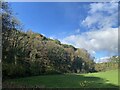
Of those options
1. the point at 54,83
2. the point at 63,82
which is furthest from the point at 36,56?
the point at 54,83

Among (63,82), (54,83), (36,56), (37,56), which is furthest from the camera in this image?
(37,56)

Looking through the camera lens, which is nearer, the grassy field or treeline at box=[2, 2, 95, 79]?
the grassy field

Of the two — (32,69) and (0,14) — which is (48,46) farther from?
(0,14)

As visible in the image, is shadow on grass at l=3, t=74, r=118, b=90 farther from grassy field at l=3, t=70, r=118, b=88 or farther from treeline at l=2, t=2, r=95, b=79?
treeline at l=2, t=2, r=95, b=79

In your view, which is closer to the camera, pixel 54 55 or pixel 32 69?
pixel 32 69

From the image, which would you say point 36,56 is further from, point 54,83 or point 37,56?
point 54,83

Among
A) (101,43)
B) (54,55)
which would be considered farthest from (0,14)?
(54,55)

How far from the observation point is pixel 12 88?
6707 mm

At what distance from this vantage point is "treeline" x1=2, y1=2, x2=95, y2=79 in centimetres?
1030

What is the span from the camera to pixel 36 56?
53.6 feet

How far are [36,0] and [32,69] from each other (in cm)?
796

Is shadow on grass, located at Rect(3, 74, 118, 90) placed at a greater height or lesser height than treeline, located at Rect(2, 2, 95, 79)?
lesser

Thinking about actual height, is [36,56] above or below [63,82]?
above

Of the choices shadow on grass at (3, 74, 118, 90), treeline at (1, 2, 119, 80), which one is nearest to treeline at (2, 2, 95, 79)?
treeline at (1, 2, 119, 80)
